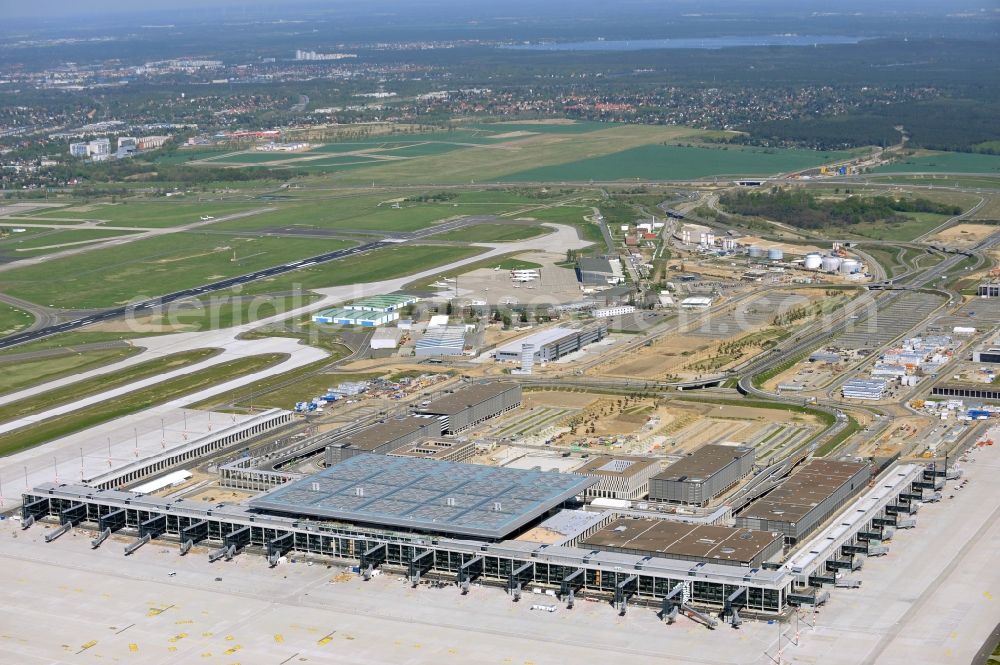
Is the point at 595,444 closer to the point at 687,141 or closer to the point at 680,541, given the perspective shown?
the point at 680,541

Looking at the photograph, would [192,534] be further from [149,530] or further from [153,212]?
[153,212]

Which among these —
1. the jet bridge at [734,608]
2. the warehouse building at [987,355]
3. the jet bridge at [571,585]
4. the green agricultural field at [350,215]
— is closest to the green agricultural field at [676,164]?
the green agricultural field at [350,215]

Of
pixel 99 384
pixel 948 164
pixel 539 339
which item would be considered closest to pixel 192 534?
pixel 99 384

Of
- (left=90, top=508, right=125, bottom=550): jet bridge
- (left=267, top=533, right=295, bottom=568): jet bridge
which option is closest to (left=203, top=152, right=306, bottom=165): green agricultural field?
(left=90, top=508, right=125, bottom=550): jet bridge

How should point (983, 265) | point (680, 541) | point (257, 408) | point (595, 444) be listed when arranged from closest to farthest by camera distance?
point (680, 541) < point (595, 444) < point (257, 408) < point (983, 265)

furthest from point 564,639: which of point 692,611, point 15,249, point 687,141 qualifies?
point 687,141

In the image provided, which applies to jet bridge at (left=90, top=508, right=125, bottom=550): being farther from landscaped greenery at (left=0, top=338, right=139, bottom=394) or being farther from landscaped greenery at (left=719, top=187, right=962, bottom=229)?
landscaped greenery at (left=719, top=187, right=962, bottom=229)
